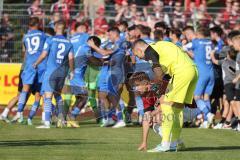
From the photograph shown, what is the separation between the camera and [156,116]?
14219 millimetres

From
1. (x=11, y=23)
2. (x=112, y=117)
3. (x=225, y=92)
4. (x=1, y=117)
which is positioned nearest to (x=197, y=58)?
(x=225, y=92)

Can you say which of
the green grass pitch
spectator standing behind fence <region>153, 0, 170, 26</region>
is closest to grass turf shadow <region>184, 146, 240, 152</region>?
the green grass pitch

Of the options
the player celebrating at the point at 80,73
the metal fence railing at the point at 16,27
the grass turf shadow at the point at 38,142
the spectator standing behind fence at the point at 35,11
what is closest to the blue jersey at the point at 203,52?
the player celebrating at the point at 80,73

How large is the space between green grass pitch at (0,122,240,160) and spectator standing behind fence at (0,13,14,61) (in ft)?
25.8

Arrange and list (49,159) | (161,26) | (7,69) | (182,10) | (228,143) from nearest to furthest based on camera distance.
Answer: (49,159) → (228,143) → (161,26) → (7,69) → (182,10)

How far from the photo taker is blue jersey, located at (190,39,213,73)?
20938 mm

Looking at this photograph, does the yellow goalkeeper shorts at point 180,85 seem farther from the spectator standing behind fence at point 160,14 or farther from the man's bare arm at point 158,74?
the spectator standing behind fence at point 160,14

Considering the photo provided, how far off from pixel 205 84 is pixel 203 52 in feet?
2.62

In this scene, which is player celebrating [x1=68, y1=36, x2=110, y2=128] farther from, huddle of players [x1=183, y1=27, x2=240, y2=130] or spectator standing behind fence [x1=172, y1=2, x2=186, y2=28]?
spectator standing behind fence [x1=172, y1=2, x2=186, y2=28]

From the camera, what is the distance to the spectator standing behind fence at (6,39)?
27594 mm

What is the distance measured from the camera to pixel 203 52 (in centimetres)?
2095

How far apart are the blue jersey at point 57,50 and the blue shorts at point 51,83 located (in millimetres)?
159

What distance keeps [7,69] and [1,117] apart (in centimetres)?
604

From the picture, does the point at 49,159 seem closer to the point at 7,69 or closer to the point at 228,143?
the point at 228,143
